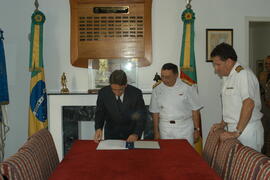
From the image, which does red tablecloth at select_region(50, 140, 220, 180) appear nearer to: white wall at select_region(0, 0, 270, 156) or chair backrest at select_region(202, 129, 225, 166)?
chair backrest at select_region(202, 129, 225, 166)

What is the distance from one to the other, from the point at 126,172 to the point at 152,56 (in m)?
2.82

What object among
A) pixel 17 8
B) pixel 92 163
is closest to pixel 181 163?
pixel 92 163

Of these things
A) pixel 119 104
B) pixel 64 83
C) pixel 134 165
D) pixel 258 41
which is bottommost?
pixel 134 165

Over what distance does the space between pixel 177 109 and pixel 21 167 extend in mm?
1815

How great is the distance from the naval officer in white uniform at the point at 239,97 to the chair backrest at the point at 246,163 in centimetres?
41

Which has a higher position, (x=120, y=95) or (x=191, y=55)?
(x=191, y=55)

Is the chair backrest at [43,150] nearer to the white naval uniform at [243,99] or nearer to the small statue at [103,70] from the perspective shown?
the white naval uniform at [243,99]

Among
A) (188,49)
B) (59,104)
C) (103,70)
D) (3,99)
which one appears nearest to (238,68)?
(188,49)

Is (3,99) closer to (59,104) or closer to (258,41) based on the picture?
(59,104)

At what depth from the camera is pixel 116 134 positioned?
280 centimetres

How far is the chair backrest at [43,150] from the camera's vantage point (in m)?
1.81

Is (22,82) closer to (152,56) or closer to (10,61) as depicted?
(10,61)

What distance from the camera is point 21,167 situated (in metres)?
1.50

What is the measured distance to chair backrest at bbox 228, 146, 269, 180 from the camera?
55.8 inches
